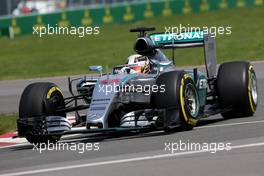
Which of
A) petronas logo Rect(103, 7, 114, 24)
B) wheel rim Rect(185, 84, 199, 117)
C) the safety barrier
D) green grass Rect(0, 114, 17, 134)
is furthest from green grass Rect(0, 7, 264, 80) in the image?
wheel rim Rect(185, 84, 199, 117)

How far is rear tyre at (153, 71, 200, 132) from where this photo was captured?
11516mm

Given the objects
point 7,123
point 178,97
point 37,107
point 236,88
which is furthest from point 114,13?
point 178,97

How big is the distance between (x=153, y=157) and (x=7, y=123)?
6187 mm

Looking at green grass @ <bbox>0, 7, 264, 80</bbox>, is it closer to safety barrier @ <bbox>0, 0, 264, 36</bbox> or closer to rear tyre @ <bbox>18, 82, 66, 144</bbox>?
safety barrier @ <bbox>0, 0, 264, 36</bbox>

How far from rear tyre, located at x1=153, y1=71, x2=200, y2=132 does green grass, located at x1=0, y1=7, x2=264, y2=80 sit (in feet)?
46.4

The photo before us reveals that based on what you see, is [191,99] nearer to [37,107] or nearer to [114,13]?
[37,107]

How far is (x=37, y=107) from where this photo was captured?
12.0m

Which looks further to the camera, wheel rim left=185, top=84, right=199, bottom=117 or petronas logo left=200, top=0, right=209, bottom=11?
petronas logo left=200, top=0, right=209, bottom=11

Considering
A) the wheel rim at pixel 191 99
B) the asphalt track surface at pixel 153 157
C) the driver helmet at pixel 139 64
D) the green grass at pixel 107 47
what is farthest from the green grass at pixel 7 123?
the green grass at pixel 107 47

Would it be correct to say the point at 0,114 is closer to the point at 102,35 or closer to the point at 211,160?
the point at 211,160

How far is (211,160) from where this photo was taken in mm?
9172

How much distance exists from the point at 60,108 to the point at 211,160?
3.93 m

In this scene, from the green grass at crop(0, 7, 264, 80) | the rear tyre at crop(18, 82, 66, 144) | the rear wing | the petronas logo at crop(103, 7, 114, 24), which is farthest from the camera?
the petronas logo at crop(103, 7, 114, 24)

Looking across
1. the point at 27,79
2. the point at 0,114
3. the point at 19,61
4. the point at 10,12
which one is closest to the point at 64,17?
the point at 10,12
